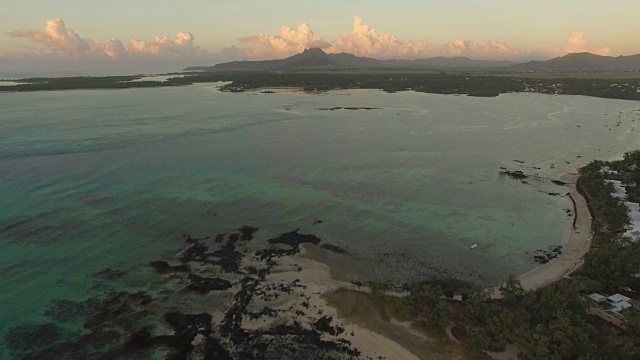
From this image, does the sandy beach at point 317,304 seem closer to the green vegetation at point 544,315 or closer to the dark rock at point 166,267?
the green vegetation at point 544,315

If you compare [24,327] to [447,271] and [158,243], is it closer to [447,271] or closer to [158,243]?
[158,243]

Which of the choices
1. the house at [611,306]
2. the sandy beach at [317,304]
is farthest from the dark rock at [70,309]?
the house at [611,306]

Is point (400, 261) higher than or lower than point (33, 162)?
lower

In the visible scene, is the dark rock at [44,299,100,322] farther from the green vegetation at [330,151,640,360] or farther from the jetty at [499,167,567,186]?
the jetty at [499,167,567,186]

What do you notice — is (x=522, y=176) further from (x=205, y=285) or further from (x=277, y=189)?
(x=205, y=285)

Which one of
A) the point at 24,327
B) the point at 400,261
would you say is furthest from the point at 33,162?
the point at 400,261

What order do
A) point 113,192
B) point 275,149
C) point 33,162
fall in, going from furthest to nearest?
point 275,149
point 33,162
point 113,192

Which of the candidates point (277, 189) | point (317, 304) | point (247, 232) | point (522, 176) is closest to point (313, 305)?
point (317, 304)

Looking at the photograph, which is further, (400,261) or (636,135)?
(636,135)
